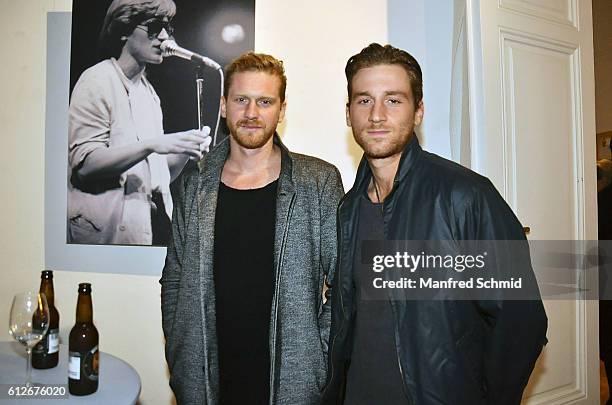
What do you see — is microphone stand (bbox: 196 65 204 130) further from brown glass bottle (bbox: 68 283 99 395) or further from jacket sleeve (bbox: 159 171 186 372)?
brown glass bottle (bbox: 68 283 99 395)

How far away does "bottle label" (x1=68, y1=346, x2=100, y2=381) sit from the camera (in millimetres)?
1236

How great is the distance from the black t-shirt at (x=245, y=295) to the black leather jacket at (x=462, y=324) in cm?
43

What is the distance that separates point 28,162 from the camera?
8.20ft

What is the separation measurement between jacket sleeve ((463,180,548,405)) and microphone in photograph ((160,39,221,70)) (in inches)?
62.4

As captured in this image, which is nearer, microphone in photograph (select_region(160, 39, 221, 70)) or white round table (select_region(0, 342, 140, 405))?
white round table (select_region(0, 342, 140, 405))

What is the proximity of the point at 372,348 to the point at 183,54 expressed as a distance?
1.75 m

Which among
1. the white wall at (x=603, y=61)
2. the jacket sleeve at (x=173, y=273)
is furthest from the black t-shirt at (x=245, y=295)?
the white wall at (x=603, y=61)

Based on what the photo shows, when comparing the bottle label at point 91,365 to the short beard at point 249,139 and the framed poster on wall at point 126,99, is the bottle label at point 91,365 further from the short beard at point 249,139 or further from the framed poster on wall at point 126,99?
the framed poster on wall at point 126,99

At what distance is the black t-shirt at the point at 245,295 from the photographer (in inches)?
55.8

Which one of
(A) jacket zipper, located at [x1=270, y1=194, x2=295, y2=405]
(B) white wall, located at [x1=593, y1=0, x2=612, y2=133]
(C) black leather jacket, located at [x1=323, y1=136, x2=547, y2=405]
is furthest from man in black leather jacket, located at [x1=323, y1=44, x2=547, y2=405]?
(B) white wall, located at [x1=593, y1=0, x2=612, y2=133]

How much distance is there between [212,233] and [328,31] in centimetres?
132

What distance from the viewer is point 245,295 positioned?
144cm

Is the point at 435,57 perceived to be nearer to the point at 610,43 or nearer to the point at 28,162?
the point at 28,162

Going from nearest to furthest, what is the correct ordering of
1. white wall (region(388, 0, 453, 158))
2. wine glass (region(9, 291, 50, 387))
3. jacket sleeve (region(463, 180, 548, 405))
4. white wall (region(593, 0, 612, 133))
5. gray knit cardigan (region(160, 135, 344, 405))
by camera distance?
jacket sleeve (region(463, 180, 548, 405))
wine glass (region(9, 291, 50, 387))
gray knit cardigan (region(160, 135, 344, 405))
white wall (region(388, 0, 453, 158))
white wall (region(593, 0, 612, 133))
